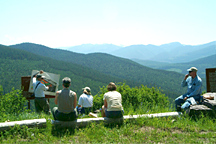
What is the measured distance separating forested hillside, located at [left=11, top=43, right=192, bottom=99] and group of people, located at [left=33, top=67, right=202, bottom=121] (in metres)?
111

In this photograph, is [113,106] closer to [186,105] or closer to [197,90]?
[186,105]

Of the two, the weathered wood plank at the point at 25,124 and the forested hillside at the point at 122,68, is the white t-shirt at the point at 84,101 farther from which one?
the forested hillside at the point at 122,68

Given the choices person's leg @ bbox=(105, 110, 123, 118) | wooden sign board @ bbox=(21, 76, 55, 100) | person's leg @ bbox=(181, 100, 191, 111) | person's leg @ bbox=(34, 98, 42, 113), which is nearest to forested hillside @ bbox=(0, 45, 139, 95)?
wooden sign board @ bbox=(21, 76, 55, 100)

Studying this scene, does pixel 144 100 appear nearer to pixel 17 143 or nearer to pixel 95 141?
pixel 95 141

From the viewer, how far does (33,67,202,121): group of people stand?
16.2 ft

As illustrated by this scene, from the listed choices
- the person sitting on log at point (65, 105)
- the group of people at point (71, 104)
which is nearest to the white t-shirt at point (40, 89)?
the group of people at point (71, 104)

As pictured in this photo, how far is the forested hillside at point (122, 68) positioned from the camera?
427 feet

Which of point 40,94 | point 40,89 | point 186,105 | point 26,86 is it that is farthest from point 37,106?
point 186,105

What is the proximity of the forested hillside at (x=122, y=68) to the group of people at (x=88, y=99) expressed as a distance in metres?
111

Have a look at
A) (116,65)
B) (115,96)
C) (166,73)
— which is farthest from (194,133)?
(116,65)

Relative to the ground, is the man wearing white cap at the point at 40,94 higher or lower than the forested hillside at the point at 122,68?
lower

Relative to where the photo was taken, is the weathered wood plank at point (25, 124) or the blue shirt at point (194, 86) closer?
the weathered wood plank at point (25, 124)

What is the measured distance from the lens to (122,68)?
521 feet

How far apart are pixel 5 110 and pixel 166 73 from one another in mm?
144286
